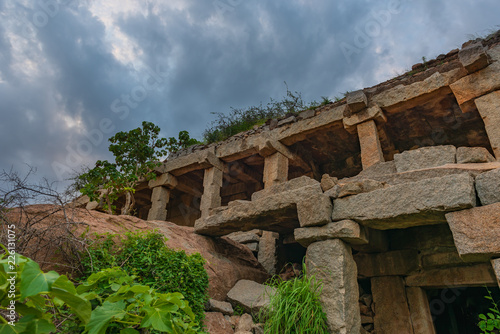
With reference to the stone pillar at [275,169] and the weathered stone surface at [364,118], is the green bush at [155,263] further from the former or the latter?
the weathered stone surface at [364,118]

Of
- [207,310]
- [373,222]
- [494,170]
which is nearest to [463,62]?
[494,170]

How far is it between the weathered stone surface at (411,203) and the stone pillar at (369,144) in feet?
10.7

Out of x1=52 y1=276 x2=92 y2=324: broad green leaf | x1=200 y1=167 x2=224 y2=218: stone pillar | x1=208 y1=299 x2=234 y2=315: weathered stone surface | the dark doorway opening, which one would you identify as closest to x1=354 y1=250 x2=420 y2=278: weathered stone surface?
the dark doorway opening

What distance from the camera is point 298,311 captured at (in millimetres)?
3309

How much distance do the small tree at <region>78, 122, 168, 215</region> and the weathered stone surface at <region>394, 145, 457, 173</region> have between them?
739cm

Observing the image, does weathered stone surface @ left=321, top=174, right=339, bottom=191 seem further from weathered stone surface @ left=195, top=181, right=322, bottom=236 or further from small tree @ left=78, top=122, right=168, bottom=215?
small tree @ left=78, top=122, right=168, bottom=215

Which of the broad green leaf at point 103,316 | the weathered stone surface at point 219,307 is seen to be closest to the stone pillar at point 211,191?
the weathered stone surface at point 219,307

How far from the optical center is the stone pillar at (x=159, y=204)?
10094 millimetres

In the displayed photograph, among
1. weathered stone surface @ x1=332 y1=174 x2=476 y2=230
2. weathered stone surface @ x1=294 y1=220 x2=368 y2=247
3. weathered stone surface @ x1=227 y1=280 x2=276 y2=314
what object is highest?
weathered stone surface @ x1=332 y1=174 x2=476 y2=230

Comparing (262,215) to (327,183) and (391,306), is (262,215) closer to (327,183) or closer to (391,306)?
(327,183)

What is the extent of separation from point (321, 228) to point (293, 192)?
2.02ft

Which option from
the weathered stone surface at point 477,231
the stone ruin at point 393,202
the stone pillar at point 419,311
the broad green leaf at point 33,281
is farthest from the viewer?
the stone pillar at point 419,311

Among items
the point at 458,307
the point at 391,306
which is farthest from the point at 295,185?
the point at 458,307

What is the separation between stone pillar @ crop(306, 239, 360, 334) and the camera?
3.27 m
